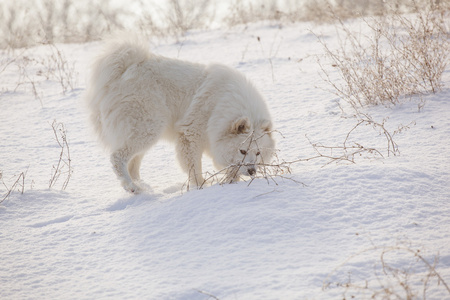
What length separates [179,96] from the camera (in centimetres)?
495

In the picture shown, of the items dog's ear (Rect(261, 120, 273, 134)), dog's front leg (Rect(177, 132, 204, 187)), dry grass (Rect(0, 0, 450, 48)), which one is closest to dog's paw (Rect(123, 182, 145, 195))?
dog's front leg (Rect(177, 132, 204, 187))

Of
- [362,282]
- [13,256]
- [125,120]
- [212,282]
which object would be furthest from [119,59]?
[362,282]

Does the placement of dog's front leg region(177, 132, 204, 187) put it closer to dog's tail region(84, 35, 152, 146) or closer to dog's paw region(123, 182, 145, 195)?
dog's paw region(123, 182, 145, 195)

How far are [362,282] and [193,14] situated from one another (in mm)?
15635

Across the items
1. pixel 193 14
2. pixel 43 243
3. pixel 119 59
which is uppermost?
pixel 193 14

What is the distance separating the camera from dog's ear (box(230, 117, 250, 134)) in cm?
472

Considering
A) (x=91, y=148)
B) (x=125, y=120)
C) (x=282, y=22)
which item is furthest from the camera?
(x=282, y=22)

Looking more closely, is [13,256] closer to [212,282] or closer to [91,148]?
[212,282]

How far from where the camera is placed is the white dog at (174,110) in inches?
183

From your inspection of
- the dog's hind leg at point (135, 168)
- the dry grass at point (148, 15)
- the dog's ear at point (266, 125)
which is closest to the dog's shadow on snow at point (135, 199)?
the dog's hind leg at point (135, 168)

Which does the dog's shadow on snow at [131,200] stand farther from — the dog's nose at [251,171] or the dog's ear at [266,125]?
the dog's ear at [266,125]

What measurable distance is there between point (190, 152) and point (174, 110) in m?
0.56

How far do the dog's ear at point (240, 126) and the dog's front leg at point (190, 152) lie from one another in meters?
0.47

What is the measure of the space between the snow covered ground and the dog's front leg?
296mm
